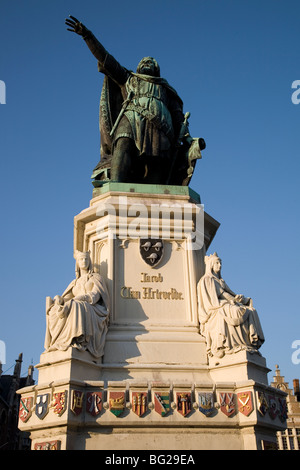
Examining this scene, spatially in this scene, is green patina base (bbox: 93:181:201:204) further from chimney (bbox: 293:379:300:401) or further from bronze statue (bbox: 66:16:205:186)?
chimney (bbox: 293:379:300:401)

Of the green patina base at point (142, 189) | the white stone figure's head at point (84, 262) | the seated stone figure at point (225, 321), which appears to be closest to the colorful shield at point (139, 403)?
the seated stone figure at point (225, 321)

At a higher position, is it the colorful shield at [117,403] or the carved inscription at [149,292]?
the carved inscription at [149,292]

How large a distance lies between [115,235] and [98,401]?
12.1 feet

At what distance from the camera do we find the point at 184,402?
8.59 metres

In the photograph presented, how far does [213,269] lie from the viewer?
1075 centimetres

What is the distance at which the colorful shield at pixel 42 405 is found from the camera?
8438mm

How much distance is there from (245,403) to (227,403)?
11.7 inches

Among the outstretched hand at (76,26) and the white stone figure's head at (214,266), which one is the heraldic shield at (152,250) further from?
the outstretched hand at (76,26)

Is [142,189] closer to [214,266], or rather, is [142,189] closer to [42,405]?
[214,266]

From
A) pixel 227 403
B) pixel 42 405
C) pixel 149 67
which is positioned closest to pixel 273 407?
pixel 227 403

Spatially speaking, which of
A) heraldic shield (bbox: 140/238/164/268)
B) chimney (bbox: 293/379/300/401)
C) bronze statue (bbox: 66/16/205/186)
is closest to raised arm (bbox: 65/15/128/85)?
bronze statue (bbox: 66/16/205/186)

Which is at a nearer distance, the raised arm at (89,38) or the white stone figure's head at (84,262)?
the white stone figure's head at (84,262)
